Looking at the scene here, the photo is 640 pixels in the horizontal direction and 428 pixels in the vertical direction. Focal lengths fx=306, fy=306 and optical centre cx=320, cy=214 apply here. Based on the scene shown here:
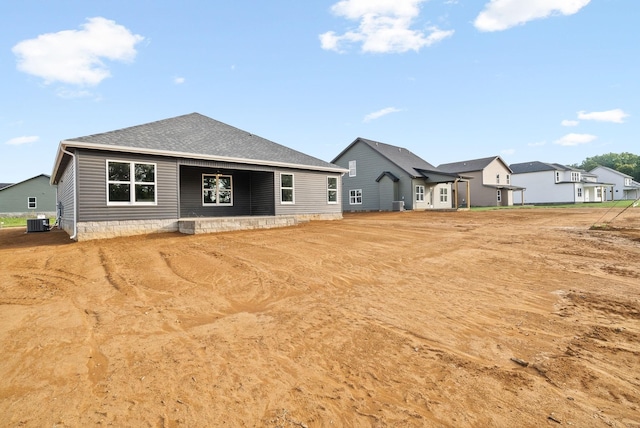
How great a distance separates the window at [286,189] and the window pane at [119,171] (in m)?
7.08

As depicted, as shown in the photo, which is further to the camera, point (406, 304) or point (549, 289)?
point (549, 289)

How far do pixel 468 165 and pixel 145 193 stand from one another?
117 feet

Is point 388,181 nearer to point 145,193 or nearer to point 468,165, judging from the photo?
point 468,165

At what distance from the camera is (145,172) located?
12141 millimetres

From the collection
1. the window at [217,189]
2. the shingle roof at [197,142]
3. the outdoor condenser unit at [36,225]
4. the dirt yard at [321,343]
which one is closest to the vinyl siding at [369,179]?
the shingle roof at [197,142]

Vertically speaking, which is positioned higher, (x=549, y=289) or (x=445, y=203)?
(x=445, y=203)

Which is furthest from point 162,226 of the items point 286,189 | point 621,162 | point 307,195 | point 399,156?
point 621,162

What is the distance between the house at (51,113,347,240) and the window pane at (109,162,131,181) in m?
0.03

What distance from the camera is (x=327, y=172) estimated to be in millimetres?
18797

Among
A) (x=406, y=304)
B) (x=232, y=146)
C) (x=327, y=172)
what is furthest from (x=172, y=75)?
(x=406, y=304)

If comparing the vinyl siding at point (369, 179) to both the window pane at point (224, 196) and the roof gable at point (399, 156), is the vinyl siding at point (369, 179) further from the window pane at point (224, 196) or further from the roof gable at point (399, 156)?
the window pane at point (224, 196)

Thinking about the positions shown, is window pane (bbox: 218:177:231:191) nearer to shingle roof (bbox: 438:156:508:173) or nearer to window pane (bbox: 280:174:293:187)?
window pane (bbox: 280:174:293:187)

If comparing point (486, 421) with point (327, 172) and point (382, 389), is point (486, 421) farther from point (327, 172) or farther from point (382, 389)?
point (327, 172)

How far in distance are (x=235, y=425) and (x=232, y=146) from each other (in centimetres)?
1497
